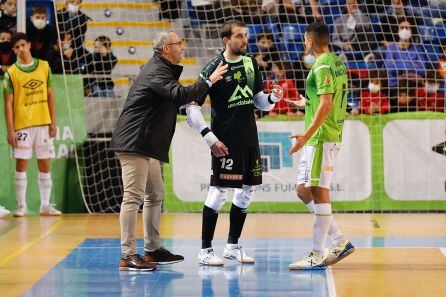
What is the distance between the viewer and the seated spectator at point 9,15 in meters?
13.5

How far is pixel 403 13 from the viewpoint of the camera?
13781 millimetres

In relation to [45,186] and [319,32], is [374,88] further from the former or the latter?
[319,32]

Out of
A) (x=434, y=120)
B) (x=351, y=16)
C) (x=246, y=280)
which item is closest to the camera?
(x=246, y=280)


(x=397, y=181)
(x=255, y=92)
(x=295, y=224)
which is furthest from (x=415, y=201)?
(x=255, y=92)

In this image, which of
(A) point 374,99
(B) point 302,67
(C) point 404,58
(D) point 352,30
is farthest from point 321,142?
(D) point 352,30

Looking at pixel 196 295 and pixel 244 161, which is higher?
pixel 244 161

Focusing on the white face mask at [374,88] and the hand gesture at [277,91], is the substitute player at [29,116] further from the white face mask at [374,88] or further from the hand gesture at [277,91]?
the hand gesture at [277,91]

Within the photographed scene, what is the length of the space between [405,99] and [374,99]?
461mm

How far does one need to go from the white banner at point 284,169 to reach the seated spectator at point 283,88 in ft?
0.70

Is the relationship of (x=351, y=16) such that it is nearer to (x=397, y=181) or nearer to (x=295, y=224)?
(x=397, y=181)

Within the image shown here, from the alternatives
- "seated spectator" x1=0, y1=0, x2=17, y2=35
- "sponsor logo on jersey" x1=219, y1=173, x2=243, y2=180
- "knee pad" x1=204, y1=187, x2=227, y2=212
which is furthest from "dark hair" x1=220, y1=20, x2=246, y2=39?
"seated spectator" x1=0, y1=0, x2=17, y2=35

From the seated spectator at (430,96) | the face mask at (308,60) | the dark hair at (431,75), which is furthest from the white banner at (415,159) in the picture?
the face mask at (308,60)

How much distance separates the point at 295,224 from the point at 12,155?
412 cm

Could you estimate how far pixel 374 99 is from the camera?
12828mm
